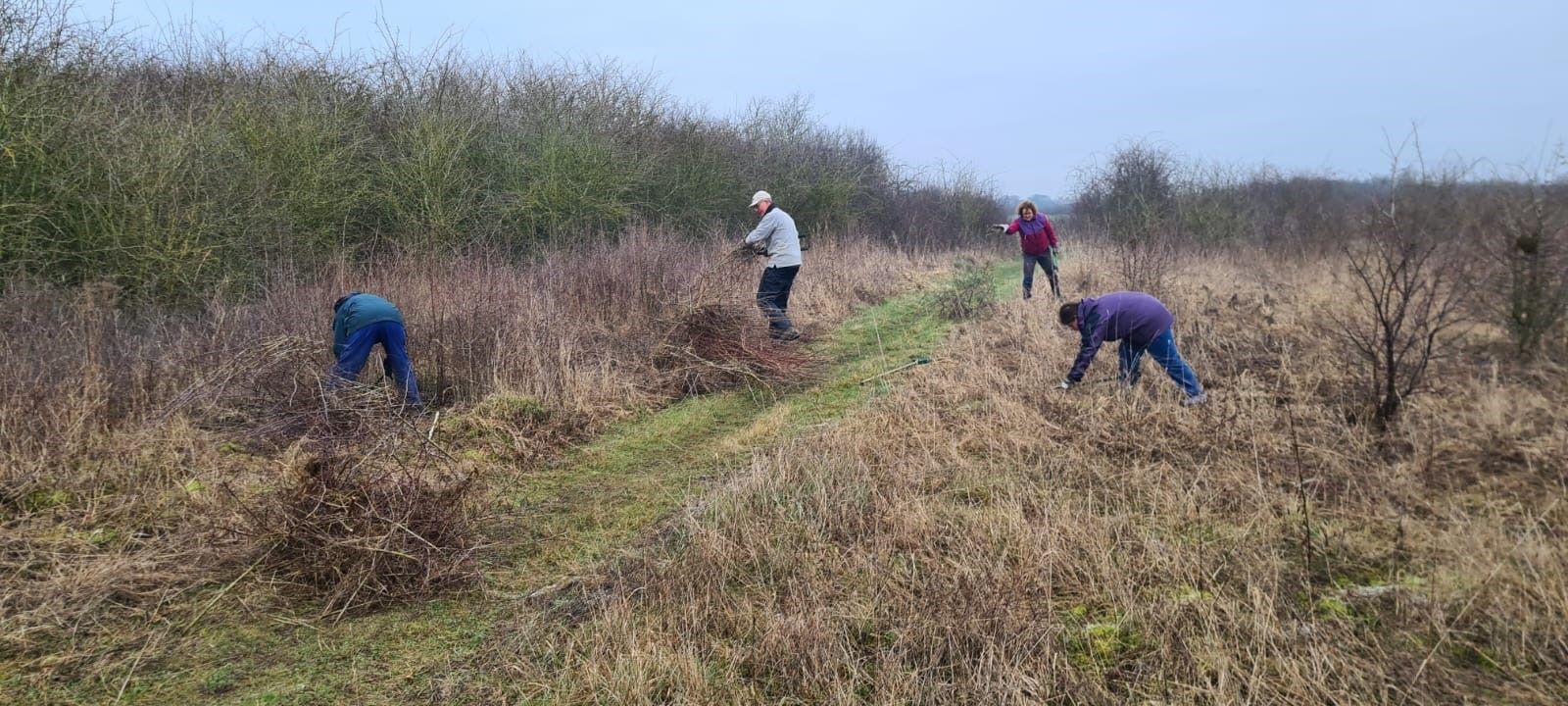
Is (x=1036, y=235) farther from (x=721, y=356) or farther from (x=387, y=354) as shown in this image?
(x=387, y=354)

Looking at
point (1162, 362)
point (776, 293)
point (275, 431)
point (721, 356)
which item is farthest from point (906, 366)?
point (275, 431)

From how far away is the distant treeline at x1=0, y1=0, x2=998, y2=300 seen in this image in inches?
292

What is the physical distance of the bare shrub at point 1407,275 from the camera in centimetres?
507

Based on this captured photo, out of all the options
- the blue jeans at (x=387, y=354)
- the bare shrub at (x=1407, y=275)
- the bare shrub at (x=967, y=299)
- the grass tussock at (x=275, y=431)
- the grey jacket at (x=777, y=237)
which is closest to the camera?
the grass tussock at (x=275, y=431)

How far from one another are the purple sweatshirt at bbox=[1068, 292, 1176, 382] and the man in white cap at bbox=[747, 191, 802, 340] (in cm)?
347

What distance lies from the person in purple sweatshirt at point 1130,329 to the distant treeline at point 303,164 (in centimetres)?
829

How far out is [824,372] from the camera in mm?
7883

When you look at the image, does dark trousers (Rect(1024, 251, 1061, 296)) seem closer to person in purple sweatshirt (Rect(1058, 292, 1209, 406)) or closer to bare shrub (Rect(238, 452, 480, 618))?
person in purple sweatshirt (Rect(1058, 292, 1209, 406))

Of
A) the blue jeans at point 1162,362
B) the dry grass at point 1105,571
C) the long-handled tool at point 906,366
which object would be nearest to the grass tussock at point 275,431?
the long-handled tool at point 906,366

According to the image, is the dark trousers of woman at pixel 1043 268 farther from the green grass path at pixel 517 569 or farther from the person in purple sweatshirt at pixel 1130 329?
the person in purple sweatshirt at pixel 1130 329

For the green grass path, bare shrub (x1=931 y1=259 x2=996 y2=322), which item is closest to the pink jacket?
bare shrub (x1=931 y1=259 x2=996 y2=322)

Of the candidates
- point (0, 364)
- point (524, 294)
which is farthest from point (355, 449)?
point (524, 294)

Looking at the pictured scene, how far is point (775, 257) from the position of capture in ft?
29.1

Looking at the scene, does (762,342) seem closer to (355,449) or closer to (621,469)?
(621,469)
